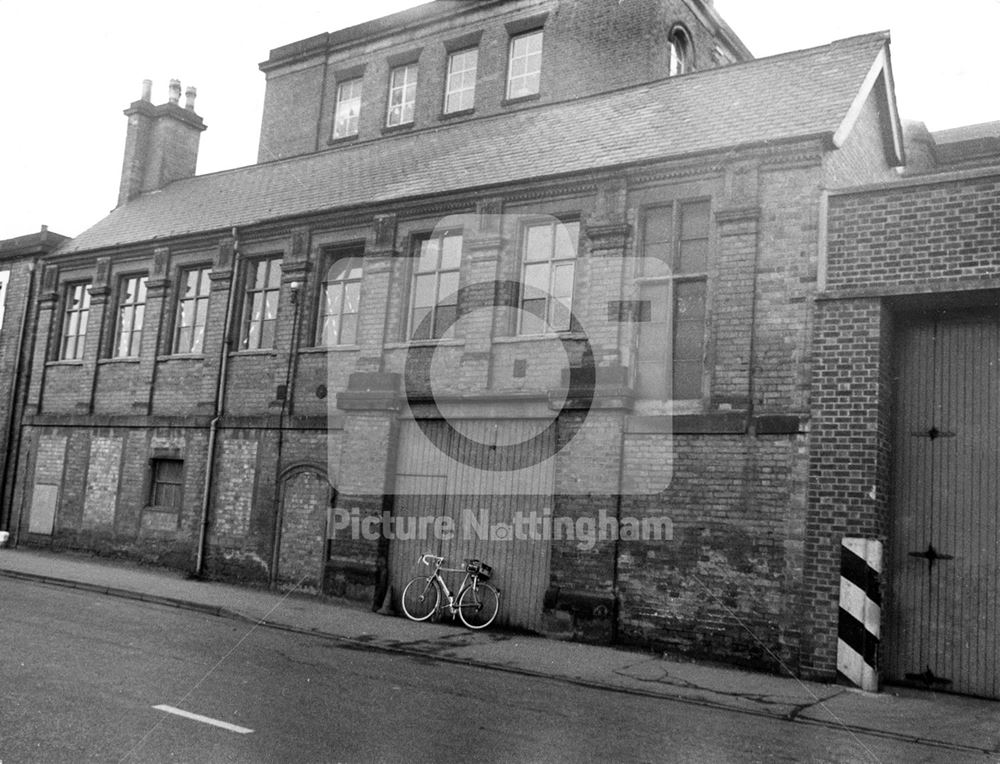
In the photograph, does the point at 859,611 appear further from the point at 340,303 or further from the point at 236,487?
the point at 236,487

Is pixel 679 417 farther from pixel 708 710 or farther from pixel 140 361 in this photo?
pixel 140 361

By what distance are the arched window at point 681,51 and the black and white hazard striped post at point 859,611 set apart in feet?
40.5

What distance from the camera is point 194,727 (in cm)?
620

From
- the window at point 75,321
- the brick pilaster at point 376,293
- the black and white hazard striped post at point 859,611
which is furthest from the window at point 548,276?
the window at point 75,321

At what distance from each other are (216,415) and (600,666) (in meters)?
9.31

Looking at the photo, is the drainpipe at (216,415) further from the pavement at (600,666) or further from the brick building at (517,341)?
the pavement at (600,666)

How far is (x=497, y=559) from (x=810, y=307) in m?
5.28

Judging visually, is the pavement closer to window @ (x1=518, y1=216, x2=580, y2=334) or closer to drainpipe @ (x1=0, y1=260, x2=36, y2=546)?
window @ (x1=518, y1=216, x2=580, y2=334)

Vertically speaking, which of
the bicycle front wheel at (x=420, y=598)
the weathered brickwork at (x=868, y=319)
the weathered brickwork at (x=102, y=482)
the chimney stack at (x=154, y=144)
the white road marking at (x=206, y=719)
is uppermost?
the chimney stack at (x=154, y=144)

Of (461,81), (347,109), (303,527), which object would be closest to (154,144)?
(347,109)

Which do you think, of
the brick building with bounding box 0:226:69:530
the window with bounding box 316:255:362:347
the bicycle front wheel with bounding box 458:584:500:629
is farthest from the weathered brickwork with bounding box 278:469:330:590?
the brick building with bounding box 0:226:69:530

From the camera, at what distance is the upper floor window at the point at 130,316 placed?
18.5m

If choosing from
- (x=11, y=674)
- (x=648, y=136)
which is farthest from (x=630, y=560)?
(x=11, y=674)

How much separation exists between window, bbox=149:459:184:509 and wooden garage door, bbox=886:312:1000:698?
12.2 m
